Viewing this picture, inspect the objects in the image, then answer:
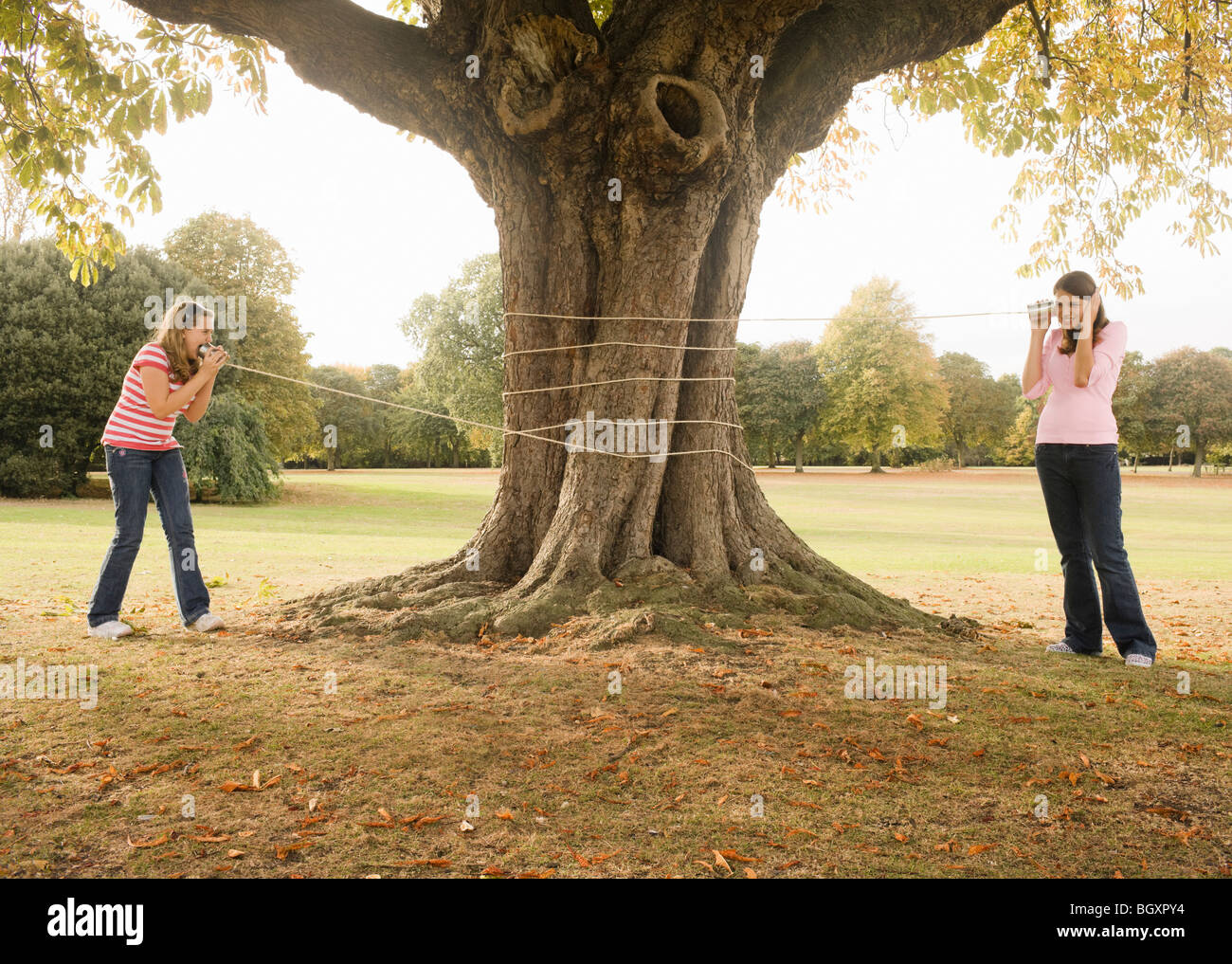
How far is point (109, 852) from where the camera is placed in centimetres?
270

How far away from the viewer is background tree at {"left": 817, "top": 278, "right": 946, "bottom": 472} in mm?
56594

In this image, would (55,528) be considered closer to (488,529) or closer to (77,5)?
(77,5)

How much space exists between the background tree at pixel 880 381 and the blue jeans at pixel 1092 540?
170 feet

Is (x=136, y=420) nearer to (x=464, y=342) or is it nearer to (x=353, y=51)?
(x=353, y=51)

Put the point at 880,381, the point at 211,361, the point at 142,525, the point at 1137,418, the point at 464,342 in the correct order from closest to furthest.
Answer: the point at 211,361 < the point at 142,525 < the point at 464,342 < the point at 880,381 < the point at 1137,418

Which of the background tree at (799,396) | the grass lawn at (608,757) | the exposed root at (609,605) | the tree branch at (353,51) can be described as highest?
the background tree at (799,396)

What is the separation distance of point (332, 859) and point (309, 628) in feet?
9.93

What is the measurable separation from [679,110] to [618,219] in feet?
2.58

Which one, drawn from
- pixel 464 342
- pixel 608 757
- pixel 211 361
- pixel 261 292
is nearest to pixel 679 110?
pixel 211 361

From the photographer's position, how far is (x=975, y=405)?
68938 mm

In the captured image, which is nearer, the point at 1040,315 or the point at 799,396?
the point at 1040,315

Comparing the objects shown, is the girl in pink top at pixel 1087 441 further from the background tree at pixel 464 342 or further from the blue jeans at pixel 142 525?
the background tree at pixel 464 342

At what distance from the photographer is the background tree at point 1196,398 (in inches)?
2272

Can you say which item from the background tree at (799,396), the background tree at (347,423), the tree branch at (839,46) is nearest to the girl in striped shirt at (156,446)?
A: the tree branch at (839,46)
